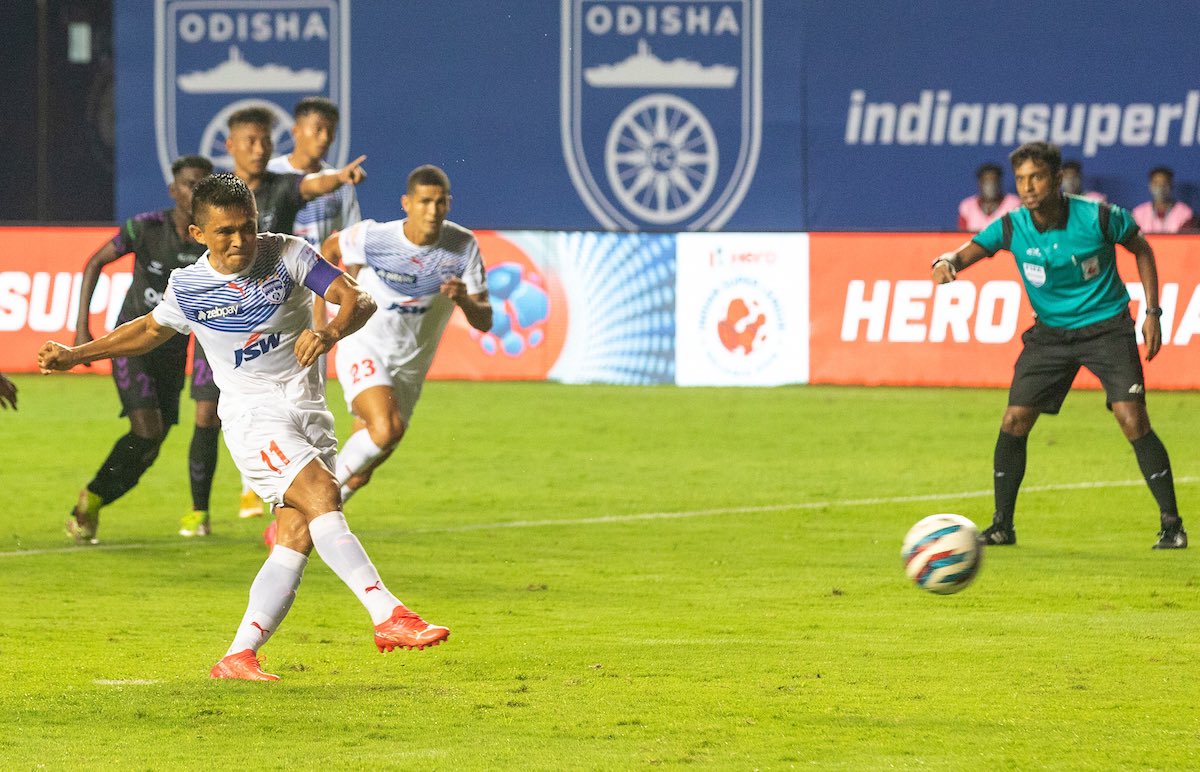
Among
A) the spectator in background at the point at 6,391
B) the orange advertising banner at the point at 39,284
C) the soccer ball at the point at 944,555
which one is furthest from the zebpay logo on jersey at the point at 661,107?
the spectator in background at the point at 6,391

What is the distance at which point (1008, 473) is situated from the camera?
10117mm

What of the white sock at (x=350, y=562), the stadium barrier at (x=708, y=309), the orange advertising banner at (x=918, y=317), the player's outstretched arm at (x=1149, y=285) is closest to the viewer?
the white sock at (x=350, y=562)

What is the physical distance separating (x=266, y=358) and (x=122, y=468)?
11.3 ft

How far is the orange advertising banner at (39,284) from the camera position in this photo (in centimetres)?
1875

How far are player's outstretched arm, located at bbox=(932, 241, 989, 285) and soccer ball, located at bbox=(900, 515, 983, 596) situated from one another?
5.94 feet

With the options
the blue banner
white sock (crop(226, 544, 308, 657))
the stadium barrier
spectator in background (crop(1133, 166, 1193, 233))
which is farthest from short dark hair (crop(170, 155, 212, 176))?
spectator in background (crop(1133, 166, 1193, 233))

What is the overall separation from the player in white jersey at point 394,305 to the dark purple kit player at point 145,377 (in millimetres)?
720

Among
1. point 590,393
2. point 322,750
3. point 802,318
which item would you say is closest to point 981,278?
point 802,318

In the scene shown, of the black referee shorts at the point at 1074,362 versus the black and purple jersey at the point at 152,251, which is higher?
the black and purple jersey at the point at 152,251

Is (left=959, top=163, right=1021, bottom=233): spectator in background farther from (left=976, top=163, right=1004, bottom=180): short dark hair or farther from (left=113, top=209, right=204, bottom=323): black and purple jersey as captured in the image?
(left=113, top=209, right=204, bottom=323): black and purple jersey

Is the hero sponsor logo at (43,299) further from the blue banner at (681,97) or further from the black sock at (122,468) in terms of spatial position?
the black sock at (122,468)

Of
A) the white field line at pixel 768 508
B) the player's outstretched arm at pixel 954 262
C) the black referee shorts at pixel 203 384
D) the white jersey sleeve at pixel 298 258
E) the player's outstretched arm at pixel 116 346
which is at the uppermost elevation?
the white jersey sleeve at pixel 298 258

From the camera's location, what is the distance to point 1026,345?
413 inches

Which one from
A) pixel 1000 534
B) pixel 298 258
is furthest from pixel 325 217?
pixel 298 258
